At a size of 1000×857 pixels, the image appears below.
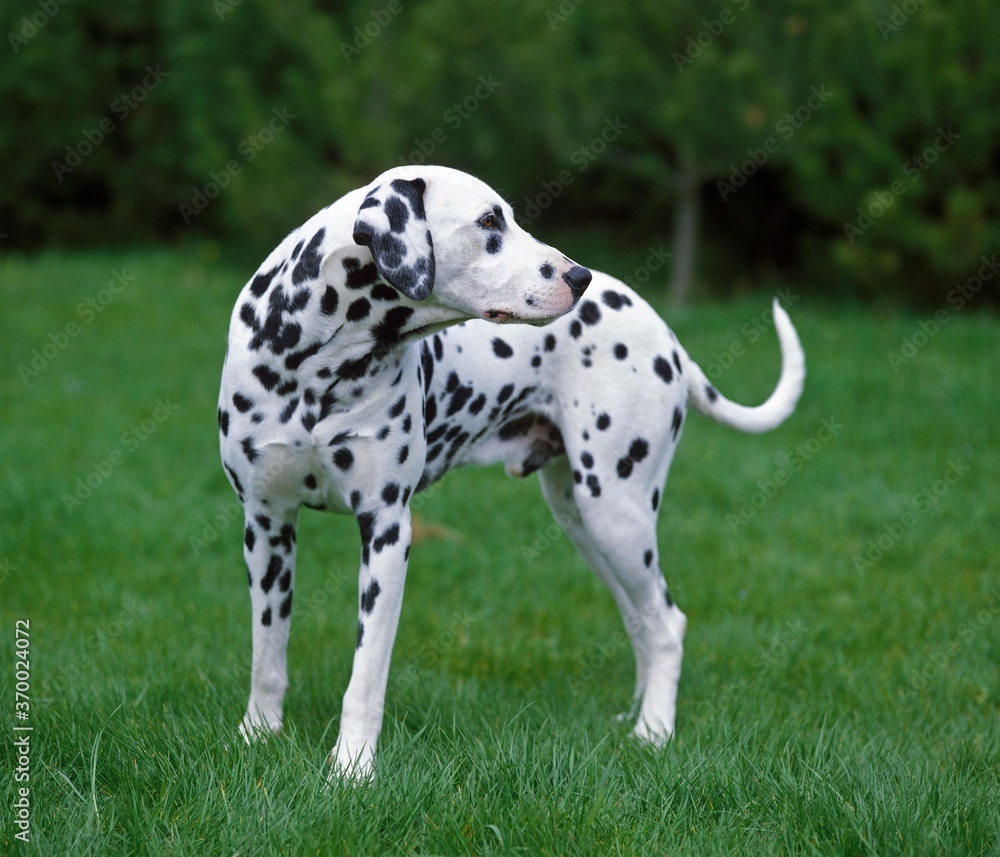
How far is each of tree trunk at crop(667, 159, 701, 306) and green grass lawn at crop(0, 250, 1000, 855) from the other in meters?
2.03

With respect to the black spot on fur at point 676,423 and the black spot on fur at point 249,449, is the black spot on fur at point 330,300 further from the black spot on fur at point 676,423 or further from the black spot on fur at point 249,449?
the black spot on fur at point 676,423

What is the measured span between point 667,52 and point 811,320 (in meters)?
3.05

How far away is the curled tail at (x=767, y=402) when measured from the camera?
14.3 feet

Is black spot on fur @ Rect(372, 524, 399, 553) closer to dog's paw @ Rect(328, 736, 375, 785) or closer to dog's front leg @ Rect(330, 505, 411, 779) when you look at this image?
dog's front leg @ Rect(330, 505, 411, 779)

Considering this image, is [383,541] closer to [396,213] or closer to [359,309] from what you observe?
[359,309]

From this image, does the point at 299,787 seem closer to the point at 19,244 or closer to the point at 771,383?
the point at 771,383

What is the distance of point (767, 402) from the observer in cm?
444

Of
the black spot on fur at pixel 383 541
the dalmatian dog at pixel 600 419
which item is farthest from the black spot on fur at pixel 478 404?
the black spot on fur at pixel 383 541

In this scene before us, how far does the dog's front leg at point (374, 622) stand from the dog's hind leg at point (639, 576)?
0.91 meters

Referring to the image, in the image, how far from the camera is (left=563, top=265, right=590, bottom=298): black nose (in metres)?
3.22

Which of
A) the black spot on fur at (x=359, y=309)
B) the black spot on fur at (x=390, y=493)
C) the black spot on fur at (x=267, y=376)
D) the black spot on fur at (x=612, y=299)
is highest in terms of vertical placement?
the black spot on fur at (x=359, y=309)

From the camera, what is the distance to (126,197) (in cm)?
1434

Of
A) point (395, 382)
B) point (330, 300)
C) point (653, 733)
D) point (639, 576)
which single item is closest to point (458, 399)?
point (395, 382)

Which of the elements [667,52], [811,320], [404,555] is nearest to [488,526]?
[404,555]
